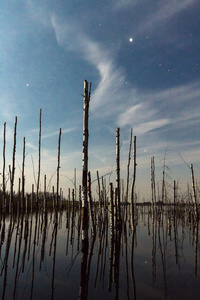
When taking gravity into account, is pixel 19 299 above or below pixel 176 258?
above

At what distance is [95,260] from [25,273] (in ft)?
9.22

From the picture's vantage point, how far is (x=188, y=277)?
256 inches

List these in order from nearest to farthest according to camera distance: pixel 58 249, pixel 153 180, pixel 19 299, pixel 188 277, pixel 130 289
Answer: pixel 19 299 < pixel 130 289 < pixel 188 277 < pixel 58 249 < pixel 153 180

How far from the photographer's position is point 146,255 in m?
9.18

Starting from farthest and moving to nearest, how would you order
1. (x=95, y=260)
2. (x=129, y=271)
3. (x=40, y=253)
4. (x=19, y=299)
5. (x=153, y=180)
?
(x=153, y=180), (x=40, y=253), (x=95, y=260), (x=129, y=271), (x=19, y=299)

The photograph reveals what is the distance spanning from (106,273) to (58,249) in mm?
3935

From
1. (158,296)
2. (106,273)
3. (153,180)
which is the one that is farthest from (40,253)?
(153,180)

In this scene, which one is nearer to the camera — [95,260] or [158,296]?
[158,296]

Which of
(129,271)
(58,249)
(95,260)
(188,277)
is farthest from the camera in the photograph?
(58,249)

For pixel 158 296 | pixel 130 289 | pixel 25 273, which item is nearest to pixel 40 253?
pixel 25 273

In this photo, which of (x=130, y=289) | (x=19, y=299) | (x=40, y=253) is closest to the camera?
(x=19, y=299)

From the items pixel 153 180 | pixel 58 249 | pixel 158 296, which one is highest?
pixel 153 180

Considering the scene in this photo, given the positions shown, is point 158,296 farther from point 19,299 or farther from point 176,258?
point 176,258

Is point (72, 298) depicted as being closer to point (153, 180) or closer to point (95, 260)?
point (95, 260)
